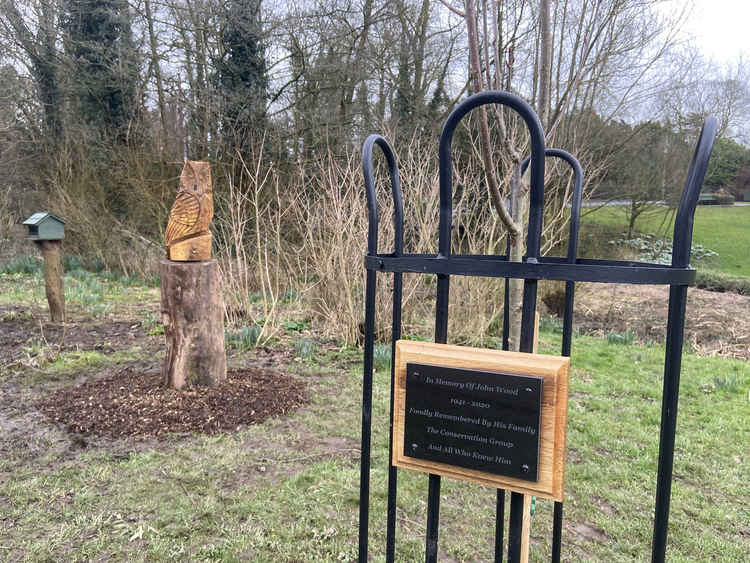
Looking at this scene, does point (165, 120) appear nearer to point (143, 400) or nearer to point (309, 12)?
point (309, 12)

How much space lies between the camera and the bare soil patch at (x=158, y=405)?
3.39 meters

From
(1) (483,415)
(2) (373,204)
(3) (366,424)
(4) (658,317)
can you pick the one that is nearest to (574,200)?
(2) (373,204)

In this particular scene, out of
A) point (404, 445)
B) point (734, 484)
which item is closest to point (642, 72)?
point (734, 484)

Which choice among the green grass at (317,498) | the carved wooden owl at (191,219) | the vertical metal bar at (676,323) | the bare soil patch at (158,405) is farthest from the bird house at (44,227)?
the vertical metal bar at (676,323)

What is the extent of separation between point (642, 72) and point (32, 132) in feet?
39.3

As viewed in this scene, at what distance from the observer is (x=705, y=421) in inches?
154

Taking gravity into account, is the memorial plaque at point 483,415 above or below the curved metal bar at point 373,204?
below

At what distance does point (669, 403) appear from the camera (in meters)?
1.11

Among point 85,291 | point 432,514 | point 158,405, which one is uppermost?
point 432,514

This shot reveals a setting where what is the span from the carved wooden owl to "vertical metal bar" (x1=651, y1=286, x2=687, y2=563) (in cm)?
333

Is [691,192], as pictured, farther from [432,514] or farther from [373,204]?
[432,514]

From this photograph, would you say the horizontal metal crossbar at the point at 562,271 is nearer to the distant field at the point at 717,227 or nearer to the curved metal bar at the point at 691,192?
the curved metal bar at the point at 691,192

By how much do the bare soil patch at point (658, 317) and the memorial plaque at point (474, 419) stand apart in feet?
21.1

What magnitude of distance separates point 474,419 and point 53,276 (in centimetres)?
589
